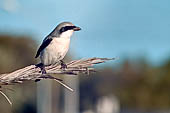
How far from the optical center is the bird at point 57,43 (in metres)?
3.79

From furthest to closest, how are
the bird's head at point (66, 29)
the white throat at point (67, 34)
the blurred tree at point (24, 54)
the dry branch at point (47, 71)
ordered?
the blurred tree at point (24, 54) < the white throat at point (67, 34) < the bird's head at point (66, 29) < the dry branch at point (47, 71)

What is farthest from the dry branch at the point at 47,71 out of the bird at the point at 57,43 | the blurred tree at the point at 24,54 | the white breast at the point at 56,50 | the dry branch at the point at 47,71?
the blurred tree at the point at 24,54

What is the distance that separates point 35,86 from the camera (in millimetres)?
42969

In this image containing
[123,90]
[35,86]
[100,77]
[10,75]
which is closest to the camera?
[10,75]

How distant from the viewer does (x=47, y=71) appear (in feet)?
8.93

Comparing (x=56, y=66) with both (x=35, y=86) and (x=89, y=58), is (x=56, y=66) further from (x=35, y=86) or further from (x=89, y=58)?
(x=35, y=86)

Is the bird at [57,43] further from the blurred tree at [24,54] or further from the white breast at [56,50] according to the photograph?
the blurred tree at [24,54]

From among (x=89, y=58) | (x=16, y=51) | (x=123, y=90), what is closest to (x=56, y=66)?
(x=89, y=58)

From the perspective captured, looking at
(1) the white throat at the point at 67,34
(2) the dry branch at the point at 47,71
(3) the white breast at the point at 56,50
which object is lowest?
(2) the dry branch at the point at 47,71

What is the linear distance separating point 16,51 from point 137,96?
54.0 ft

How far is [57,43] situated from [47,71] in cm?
134

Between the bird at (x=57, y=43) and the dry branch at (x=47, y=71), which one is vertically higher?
the bird at (x=57, y=43)

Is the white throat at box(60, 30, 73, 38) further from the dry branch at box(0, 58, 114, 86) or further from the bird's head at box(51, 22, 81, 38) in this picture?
the dry branch at box(0, 58, 114, 86)

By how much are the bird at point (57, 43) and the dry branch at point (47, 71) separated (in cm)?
88
